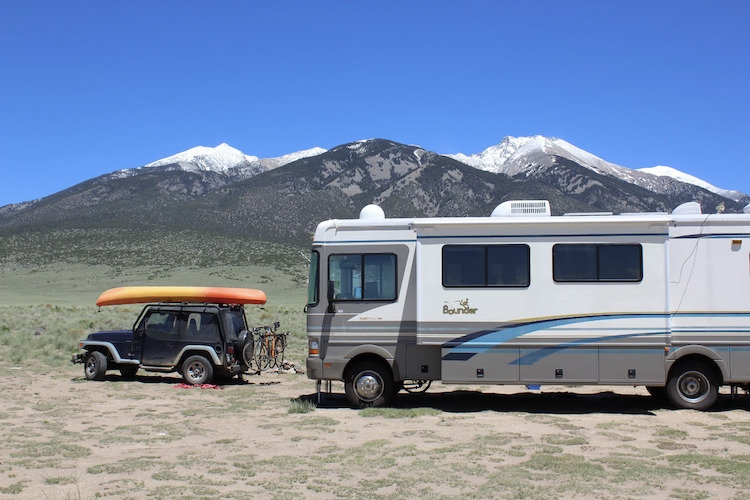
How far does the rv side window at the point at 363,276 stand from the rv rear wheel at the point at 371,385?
3.92 ft

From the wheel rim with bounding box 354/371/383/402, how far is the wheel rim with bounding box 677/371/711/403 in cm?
501

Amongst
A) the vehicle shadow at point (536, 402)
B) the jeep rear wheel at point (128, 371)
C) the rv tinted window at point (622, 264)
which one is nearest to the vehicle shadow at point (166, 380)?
the jeep rear wheel at point (128, 371)

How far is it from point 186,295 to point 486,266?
22.7 feet

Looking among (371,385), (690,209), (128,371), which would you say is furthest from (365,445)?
(128,371)

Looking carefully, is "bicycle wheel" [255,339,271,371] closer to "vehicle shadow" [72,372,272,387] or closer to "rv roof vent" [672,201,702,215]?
"vehicle shadow" [72,372,272,387]

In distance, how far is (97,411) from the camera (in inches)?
460

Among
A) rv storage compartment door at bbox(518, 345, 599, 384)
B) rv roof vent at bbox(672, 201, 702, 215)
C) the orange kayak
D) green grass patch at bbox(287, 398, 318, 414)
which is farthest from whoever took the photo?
the orange kayak

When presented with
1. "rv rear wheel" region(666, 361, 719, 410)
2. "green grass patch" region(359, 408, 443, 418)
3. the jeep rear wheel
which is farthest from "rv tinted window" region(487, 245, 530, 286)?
the jeep rear wheel

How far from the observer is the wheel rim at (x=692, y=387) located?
1154cm

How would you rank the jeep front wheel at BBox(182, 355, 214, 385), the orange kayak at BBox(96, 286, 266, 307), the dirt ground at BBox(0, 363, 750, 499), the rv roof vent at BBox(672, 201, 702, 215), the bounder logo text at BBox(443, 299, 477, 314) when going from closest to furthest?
the dirt ground at BBox(0, 363, 750, 499)
the bounder logo text at BBox(443, 299, 477, 314)
the rv roof vent at BBox(672, 201, 702, 215)
the jeep front wheel at BBox(182, 355, 214, 385)
the orange kayak at BBox(96, 286, 266, 307)

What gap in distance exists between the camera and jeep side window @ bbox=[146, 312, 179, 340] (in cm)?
1481

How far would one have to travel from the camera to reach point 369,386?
11.9m

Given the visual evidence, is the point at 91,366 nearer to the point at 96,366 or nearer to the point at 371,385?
the point at 96,366

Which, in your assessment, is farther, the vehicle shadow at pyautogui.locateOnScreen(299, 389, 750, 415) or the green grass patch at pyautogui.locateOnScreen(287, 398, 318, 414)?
the vehicle shadow at pyautogui.locateOnScreen(299, 389, 750, 415)
